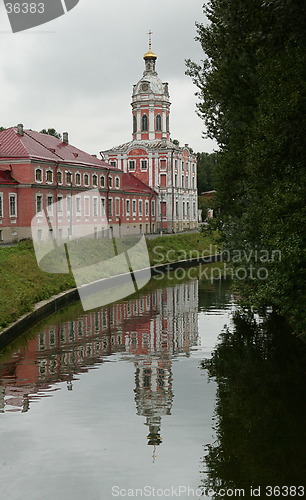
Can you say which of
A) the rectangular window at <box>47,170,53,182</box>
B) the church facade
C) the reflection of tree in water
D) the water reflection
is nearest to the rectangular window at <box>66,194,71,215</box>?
the rectangular window at <box>47,170,53,182</box>

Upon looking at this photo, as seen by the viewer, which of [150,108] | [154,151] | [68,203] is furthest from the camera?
[150,108]

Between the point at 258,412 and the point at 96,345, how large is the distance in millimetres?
8801

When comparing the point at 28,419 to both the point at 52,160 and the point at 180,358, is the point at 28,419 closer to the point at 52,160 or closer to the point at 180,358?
the point at 180,358

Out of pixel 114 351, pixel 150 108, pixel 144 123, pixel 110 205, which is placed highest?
pixel 150 108

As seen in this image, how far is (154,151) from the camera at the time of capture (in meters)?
71.1

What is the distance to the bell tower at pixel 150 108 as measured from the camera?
7188 cm

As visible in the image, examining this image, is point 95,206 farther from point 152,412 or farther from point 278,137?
point 152,412

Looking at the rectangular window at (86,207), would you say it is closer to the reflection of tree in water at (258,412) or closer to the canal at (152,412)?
the canal at (152,412)

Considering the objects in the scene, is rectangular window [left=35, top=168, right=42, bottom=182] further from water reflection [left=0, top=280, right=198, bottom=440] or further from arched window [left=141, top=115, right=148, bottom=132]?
arched window [left=141, top=115, right=148, bottom=132]

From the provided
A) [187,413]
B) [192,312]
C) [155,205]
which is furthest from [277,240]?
[155,205]

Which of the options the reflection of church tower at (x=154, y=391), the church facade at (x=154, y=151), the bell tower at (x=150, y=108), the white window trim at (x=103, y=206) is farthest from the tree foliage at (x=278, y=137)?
the bell tower at (x=150, y=108)

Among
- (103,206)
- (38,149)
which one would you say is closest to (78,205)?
(103,206)

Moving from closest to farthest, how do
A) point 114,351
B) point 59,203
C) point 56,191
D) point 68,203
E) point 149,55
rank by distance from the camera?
1. point 114,351
2. point 56,191
3. point 59,203
4. point 68,203
5. point 149,55

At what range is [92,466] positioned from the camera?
10109 mm
